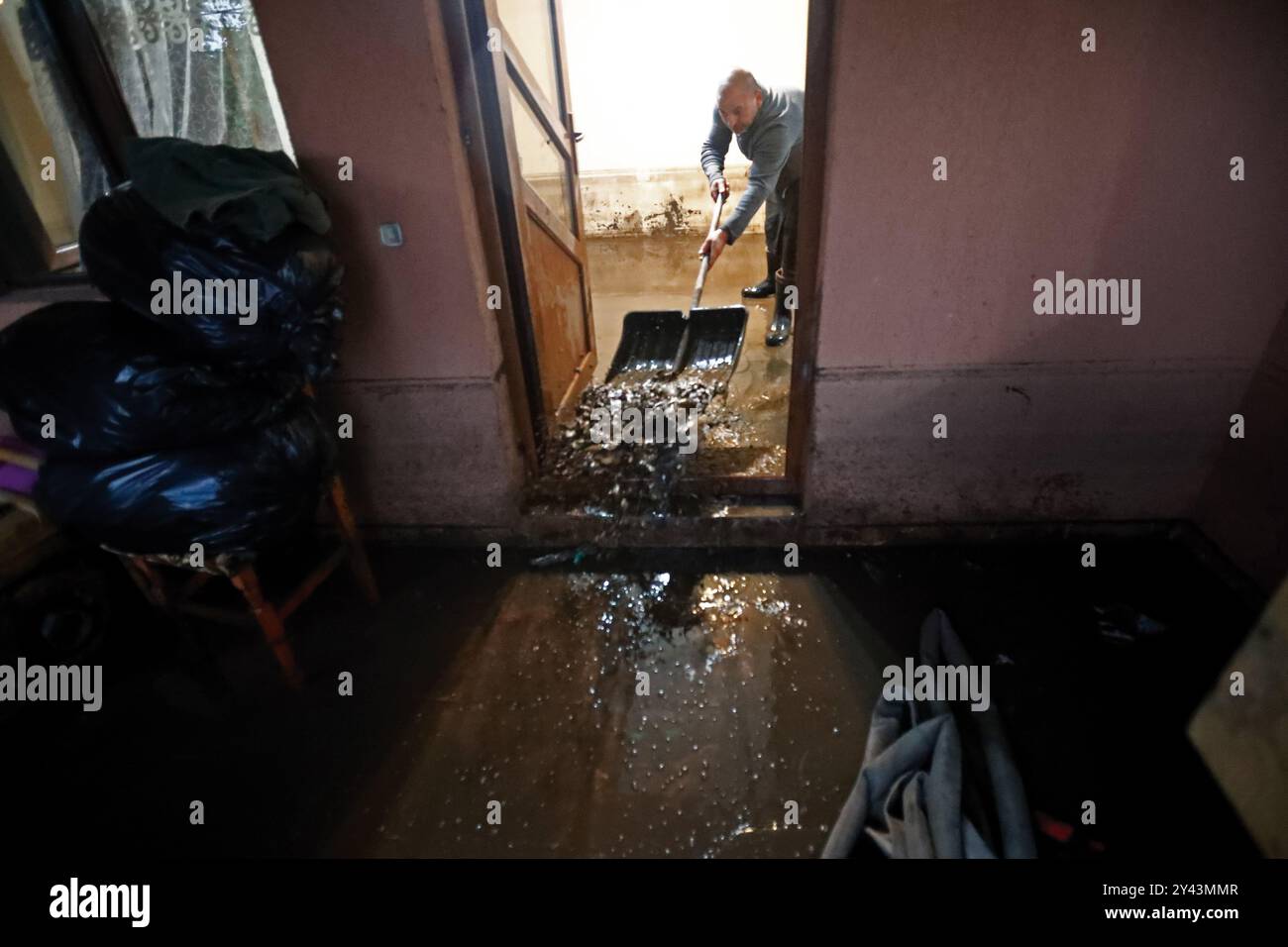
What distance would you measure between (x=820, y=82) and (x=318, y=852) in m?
2.82

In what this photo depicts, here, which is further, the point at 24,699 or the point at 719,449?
the point at 719,449

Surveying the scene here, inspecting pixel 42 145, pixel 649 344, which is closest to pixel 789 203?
pixel 649 344

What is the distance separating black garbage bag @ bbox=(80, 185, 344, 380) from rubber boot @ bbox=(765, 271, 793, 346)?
3256 millimetres

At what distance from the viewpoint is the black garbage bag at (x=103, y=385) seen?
1.60 meters

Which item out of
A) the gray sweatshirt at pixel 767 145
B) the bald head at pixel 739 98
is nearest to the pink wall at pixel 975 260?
the gray sweatshirt at pixel 767 145

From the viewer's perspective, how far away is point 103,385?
5.22ft

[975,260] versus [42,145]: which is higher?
[42,145]

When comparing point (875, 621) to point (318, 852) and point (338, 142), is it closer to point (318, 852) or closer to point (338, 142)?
point (318, 852)

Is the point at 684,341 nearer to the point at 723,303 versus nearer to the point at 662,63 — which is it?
the point at 723,303

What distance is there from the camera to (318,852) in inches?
65.9

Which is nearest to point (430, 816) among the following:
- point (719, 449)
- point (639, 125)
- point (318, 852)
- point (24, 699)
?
point (318, 852)

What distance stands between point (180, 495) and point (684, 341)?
2.92 m

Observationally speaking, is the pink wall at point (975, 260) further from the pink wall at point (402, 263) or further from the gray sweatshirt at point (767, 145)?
the gray sweatshirt at point (767, 145)

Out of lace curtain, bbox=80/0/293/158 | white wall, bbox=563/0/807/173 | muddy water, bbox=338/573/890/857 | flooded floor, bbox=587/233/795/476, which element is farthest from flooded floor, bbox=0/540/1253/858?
white wall, bbox=563/0/807/173
